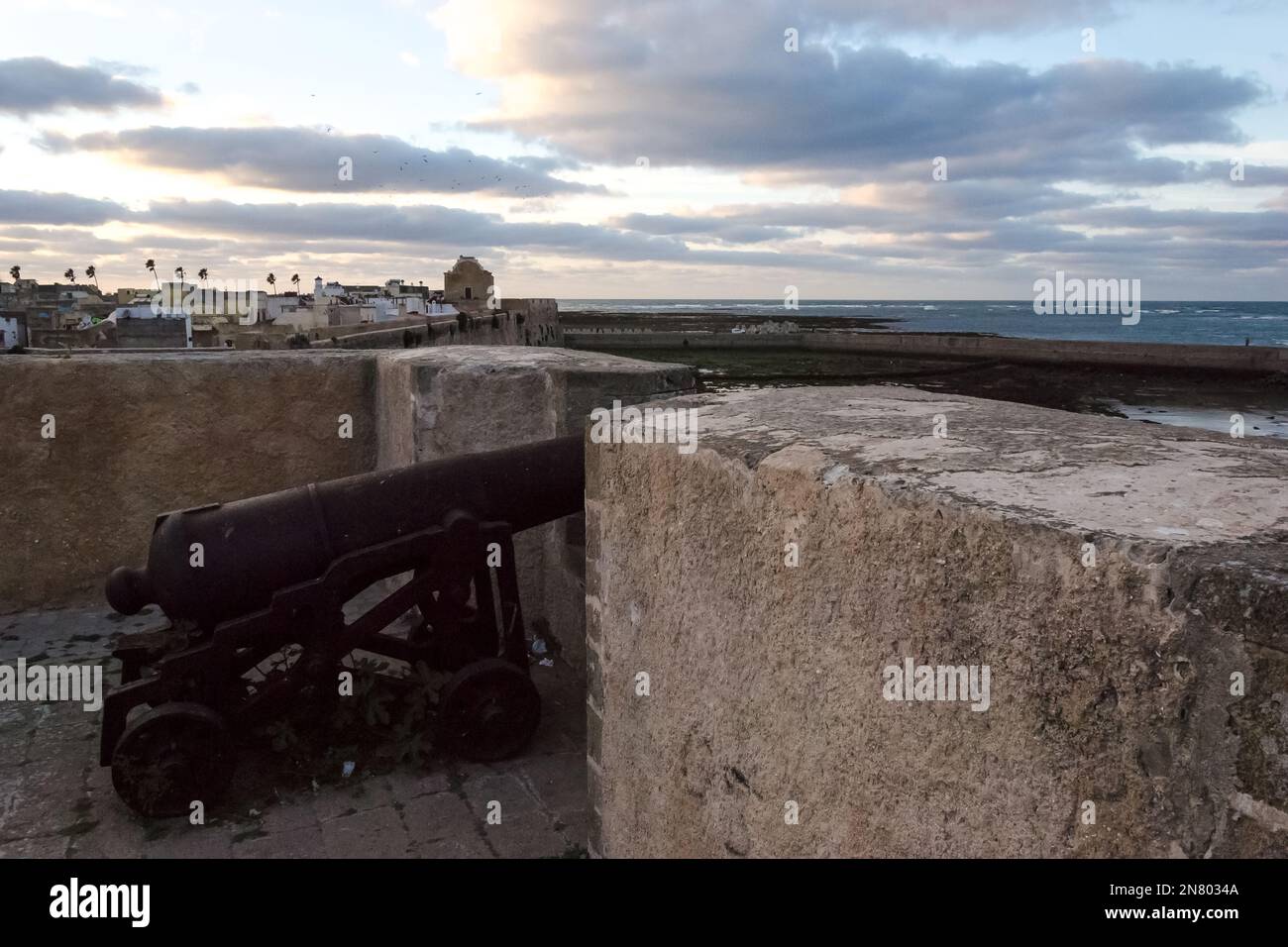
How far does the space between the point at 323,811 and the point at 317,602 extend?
0.58 m

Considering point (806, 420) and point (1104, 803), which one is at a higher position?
point (806, 420)

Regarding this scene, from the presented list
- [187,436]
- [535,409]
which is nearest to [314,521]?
[535,409]

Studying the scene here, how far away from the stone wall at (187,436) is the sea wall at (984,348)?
39.9 metres

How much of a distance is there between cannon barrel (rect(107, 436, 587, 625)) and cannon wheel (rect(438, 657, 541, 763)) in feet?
1.34

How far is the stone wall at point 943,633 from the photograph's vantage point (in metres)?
1.00

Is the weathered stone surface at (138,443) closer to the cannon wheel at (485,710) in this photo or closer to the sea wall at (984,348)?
the cannon wheel at (485,710)

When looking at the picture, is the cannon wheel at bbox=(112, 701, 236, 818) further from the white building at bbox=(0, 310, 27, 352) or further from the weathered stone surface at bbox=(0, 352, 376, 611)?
the white building at bbox=(0, 310, 27, 352)

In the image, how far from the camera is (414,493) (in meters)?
2.97

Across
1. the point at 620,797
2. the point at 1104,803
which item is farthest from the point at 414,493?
the point at 1104,803

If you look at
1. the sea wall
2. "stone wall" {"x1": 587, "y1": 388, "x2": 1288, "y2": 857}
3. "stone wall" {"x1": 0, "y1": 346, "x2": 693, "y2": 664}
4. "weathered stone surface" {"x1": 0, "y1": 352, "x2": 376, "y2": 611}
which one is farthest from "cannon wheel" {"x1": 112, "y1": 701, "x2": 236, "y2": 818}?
the sea wall

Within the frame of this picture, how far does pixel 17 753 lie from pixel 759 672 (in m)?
2.62

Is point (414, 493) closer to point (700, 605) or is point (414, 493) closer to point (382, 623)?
point (382, 623)

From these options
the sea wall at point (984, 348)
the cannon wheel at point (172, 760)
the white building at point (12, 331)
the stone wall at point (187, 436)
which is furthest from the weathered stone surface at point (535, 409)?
→ the sea wall at point (984, 348)

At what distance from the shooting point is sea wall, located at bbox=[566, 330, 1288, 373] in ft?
125
